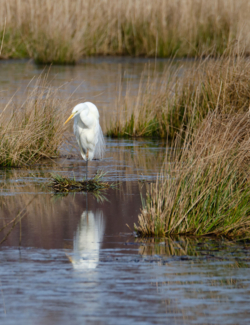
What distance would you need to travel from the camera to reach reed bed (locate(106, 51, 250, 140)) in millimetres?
8641

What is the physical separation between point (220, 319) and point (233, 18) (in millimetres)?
19330

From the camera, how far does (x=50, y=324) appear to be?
10.7ft

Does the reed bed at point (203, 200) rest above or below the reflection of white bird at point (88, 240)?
above

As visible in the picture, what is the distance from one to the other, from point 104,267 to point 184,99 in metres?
6.35

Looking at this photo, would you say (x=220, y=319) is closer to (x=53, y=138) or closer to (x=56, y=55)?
(x=53, y=138)

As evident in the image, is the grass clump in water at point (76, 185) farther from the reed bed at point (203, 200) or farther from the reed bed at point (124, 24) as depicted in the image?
the reed bed at point (124, 24)

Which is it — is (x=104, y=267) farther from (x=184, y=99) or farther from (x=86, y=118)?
(x=184, y=99)

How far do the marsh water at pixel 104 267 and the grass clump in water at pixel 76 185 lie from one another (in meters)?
0.14

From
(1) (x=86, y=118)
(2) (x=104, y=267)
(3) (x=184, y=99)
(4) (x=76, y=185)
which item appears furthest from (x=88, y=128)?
(2) (x=104, y=267)

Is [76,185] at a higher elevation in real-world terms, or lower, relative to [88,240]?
lower

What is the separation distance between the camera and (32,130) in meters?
8.11

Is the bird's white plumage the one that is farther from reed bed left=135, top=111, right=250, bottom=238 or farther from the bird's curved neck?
reed bed left=135, top=111, right=250, bottom=238

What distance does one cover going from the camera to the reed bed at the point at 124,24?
21.0 meters

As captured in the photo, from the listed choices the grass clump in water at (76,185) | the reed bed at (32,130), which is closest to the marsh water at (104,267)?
the grass clump in water at (76,185)
